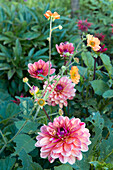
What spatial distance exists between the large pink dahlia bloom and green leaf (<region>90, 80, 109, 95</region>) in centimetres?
38

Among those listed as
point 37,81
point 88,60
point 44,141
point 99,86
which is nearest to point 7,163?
point 44,141

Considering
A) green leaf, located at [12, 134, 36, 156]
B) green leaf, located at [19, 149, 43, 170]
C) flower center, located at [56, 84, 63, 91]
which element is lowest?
green leaf, located at [12, 134, 36, 156]

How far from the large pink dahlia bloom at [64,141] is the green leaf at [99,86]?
1.24 feet

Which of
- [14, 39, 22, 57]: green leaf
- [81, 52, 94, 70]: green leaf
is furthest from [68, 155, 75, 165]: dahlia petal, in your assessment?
[14, 39, 22, 57]: green leaf

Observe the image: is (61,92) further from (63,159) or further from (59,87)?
(63,159)

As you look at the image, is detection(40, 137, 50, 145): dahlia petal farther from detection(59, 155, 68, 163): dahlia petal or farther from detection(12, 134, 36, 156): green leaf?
detection(12, 134, 36, 156): green leaf

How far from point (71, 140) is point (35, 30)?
151cm

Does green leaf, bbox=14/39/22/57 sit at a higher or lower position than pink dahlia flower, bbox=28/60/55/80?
lower

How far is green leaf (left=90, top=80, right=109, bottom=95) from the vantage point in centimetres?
93

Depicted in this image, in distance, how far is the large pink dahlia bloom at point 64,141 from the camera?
53 cm

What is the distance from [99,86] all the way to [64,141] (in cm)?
45

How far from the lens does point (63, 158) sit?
53 cm

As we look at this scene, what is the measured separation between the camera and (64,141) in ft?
1.84

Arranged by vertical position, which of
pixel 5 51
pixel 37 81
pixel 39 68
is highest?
pixel 39 68
